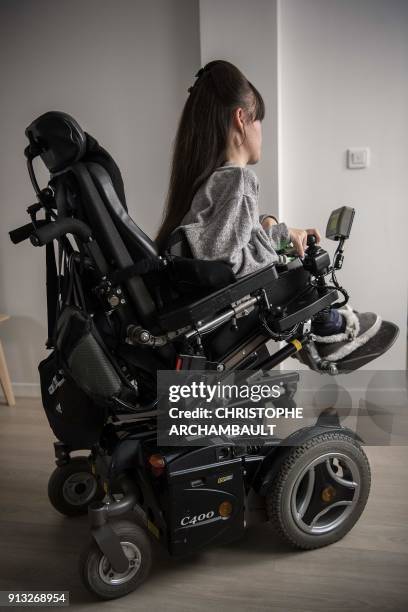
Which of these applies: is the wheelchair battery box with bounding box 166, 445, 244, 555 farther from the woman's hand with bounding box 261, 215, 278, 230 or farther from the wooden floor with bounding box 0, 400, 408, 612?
the woman's hand with bounding box 261, 215, 278, 230

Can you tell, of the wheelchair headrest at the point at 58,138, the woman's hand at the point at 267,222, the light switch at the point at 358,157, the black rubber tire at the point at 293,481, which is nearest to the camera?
the wheelchair headrest at the point at 58,138

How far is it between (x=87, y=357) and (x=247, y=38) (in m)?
1.51

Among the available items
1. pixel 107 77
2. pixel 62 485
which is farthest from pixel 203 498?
pixel 107 77

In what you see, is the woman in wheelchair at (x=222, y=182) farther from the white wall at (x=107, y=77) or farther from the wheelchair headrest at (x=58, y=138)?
the white wall at (x=107, y=77)

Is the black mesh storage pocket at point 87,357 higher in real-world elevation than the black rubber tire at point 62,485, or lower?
higher

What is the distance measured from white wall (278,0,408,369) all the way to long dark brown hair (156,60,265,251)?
91cm

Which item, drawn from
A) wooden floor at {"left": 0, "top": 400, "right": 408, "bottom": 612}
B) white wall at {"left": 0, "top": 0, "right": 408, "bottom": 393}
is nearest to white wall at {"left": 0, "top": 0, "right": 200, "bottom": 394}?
white wall at {"left": 0, "top": 0, "right": 408, "bottom": 393}

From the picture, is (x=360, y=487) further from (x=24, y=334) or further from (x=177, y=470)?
(x=24, y=334)

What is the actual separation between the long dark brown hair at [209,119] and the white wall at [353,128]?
0.91 meters

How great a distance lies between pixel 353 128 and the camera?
2.17 m

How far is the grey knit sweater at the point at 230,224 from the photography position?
1210mm

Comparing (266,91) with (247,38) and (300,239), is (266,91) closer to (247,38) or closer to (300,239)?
(247,38)

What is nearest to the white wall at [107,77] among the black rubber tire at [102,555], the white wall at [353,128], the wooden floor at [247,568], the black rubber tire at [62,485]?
the white wall at [353,128]

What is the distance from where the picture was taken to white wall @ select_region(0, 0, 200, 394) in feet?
7.26
